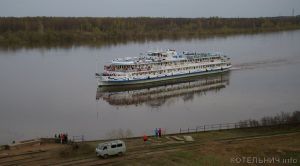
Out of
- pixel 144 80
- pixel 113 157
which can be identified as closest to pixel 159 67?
pixel 144 80

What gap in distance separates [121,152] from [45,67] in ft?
111

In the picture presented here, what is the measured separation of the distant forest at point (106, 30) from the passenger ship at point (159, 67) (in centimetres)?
3418

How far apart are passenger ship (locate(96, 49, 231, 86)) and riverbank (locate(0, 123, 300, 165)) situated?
2139cm

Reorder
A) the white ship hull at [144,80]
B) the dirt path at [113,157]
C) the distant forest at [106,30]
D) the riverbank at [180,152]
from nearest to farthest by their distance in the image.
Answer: the dirt path at [113,157], the riverbank at [180,152], the white ship hull at [144,80], the distant forest at [106,30]

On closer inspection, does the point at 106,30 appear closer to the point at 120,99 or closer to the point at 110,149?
the point at 120,99

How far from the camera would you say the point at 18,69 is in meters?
46.6

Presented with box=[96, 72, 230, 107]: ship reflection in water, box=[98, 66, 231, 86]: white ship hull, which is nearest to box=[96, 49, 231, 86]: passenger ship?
box=[98, 66, 231, 86]: white ship hull

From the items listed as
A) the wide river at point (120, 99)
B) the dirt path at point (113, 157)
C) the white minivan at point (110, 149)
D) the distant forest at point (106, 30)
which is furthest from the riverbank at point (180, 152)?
the distant forest at point (106, 30)

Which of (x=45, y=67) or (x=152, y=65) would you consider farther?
(x=45, y=67)

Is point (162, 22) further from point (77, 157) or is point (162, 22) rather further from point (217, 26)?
point (77, 157)

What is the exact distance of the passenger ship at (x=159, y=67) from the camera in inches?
1607

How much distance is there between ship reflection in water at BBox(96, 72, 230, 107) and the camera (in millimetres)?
34594

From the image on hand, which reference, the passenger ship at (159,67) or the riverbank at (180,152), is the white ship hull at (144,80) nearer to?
the passenger ship at (159,67)

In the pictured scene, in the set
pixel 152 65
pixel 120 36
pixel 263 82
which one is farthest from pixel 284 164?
pixel 120 36
